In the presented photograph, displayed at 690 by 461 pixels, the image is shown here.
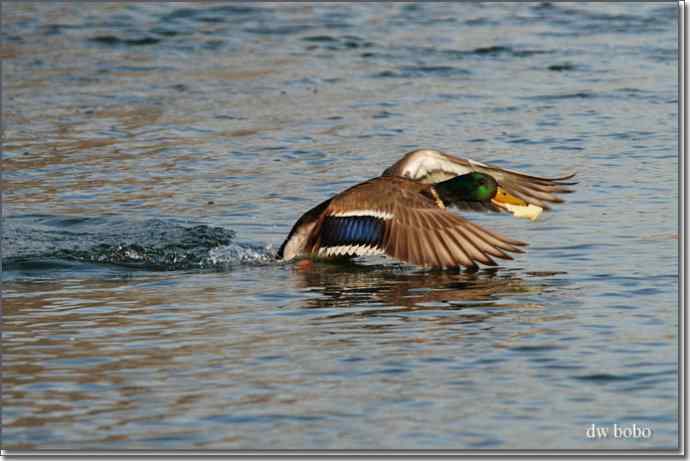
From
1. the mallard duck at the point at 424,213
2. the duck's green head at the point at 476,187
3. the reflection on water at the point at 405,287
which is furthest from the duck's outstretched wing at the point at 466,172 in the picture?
the reflection on water at the point at 405,287

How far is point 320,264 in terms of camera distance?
32.2 feet

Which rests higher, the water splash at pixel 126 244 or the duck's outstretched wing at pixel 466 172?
the duck's outstretched wing at pixel 466 172

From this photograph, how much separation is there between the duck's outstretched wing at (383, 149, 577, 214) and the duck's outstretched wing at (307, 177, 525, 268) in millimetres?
440

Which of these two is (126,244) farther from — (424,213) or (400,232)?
(424,213)

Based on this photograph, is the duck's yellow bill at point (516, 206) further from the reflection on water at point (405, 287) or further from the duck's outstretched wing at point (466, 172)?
the reflection on water at point (405, 287)

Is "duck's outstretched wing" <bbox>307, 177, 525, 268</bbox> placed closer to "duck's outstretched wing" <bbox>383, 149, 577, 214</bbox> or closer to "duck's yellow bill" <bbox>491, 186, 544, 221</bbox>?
"duck's outstretched wing" <bbox>383, 149, 577, 214</bbox>

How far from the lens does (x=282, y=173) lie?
12.7 meters

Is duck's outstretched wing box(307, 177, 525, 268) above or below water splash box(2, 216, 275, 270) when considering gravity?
above

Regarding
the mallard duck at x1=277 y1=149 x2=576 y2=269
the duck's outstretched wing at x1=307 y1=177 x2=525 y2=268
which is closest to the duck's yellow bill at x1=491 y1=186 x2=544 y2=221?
the mallard duck at x1=277 y1=149 x2=576 y2=269

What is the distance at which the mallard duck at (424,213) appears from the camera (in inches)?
348

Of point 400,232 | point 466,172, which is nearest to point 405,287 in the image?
point 400,232

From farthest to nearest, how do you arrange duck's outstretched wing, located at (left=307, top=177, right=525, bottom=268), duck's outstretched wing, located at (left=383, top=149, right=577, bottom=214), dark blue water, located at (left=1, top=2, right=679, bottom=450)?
1. duck's outstretched wing, located at (left=383, top=149, right=577, bottom=214)
2. duck's outstretched wing, located at (left=307, top=177, right=525, bottom=268)
3. dark blue water, located at (left=1, top=2, right=679, bottom=450)

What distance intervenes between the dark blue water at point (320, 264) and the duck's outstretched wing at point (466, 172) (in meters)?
0.28

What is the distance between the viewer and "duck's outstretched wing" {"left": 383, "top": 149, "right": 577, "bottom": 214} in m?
10.1
